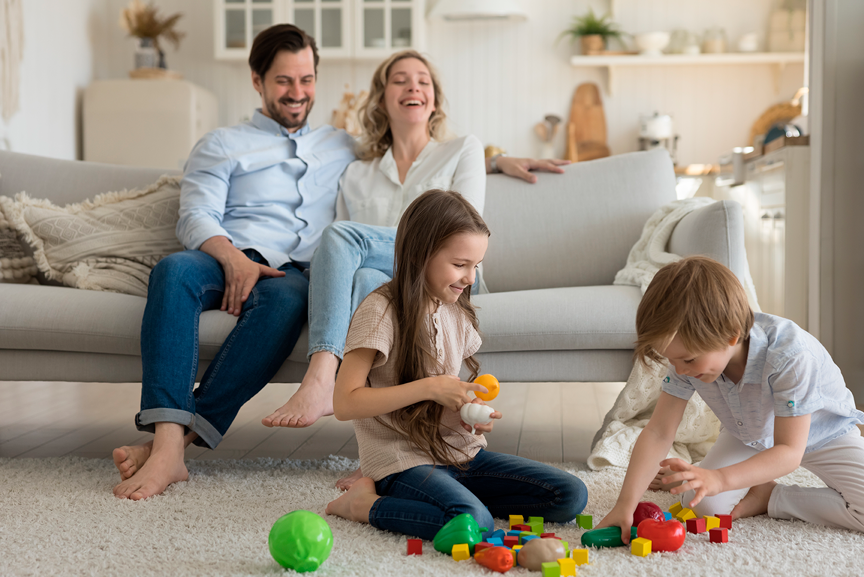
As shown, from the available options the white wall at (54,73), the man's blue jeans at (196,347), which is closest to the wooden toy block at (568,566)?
the man's blue jeans at (196,347)

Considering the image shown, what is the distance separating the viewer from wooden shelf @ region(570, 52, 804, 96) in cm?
442

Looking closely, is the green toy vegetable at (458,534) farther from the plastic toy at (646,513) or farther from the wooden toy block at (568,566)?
the plastic toy at (646,513)

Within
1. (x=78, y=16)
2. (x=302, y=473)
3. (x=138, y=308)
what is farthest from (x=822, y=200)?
(x=78, y=16)

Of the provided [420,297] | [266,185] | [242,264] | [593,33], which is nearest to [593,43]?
[593,33]

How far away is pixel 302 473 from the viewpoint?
1740 mm

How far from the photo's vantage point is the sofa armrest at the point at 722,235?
1805 mm

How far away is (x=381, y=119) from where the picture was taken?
7.47 ft

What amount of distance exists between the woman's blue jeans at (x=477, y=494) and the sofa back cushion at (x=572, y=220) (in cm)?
98

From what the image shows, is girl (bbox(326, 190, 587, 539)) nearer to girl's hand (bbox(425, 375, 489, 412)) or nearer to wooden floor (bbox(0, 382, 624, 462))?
girl's hand (bbox(425, 375, 489, 412))

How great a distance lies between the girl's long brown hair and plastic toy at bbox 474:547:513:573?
23 centimetres

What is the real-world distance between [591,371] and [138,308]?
1.07 meters

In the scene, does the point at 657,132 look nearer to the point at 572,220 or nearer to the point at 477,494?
the point at 572,220

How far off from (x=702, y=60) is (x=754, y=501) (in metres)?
3.67

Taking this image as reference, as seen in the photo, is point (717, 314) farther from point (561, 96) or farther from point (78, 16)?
point (78, 16)
